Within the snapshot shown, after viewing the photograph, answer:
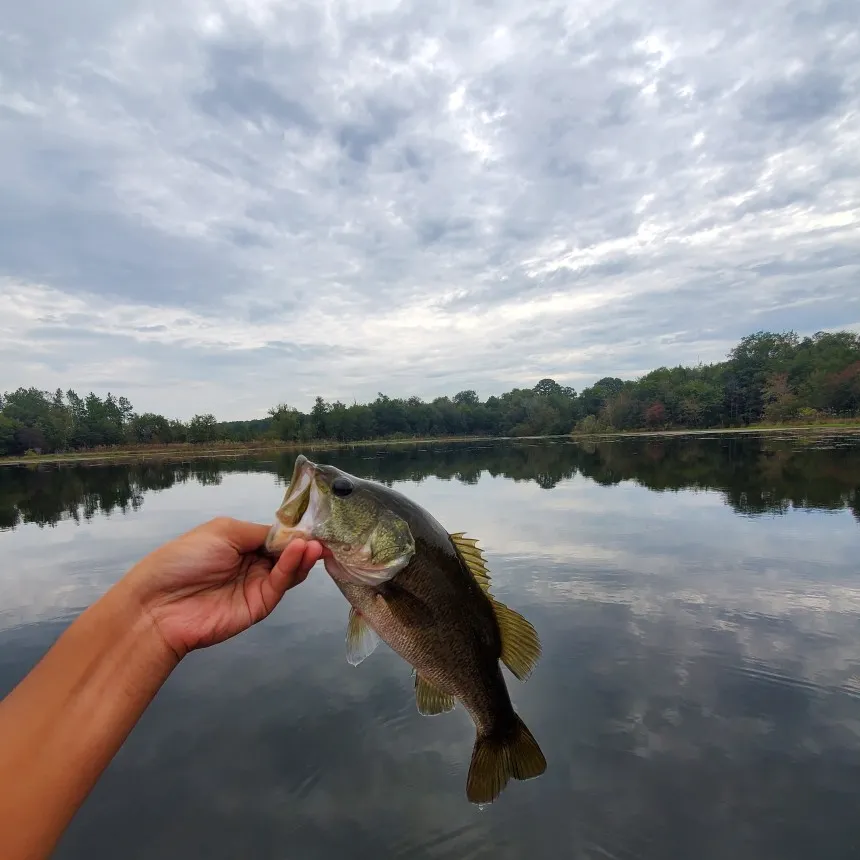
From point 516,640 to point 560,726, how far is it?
4343 mm

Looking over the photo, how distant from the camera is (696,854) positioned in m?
4.58

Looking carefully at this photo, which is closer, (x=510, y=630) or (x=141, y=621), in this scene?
(x=141, y=621)

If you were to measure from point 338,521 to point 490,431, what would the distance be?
5282 inches

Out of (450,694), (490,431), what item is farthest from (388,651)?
(490,431)

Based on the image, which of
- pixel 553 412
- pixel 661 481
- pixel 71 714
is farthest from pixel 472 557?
pixel 553 412

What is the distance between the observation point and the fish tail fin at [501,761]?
277 cm

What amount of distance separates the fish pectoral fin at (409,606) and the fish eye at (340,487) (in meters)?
0.52

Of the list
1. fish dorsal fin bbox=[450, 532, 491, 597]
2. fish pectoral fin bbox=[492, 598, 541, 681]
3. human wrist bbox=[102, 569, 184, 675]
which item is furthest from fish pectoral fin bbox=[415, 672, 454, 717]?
human wrist bbox=[102, 569, 184, 675]

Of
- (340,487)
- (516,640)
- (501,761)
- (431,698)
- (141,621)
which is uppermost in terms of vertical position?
(340,487)

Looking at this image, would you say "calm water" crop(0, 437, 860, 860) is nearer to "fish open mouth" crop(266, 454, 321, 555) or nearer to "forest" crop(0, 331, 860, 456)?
"fish open mouth" crop(266, 454, 321, 555)

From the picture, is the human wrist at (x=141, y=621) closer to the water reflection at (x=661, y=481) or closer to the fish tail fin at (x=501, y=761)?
the fish tail fin at (x=501, y=761)

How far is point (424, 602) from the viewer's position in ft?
8.84

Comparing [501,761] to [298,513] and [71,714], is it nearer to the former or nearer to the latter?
[298,513]

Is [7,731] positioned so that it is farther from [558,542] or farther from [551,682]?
[558,542]
